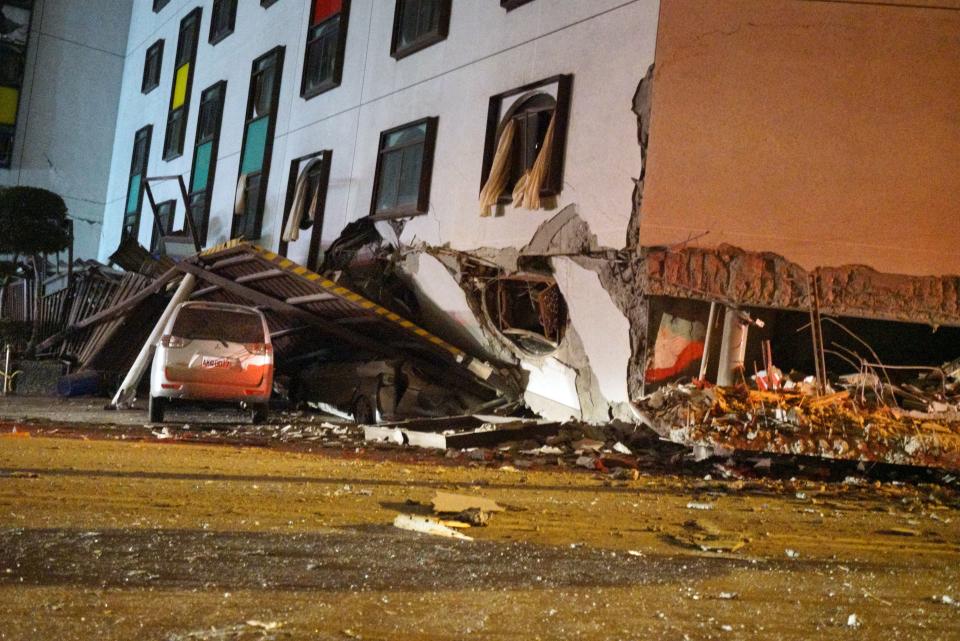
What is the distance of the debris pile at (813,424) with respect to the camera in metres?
8.57

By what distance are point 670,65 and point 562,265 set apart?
9.68 ft

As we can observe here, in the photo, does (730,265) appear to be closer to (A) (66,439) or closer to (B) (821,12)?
(B) (821,12)

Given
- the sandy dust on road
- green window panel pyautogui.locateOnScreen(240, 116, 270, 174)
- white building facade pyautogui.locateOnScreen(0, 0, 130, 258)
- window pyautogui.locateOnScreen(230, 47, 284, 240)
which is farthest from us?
white building facade pyautogui.locateOnScreen(0, 0, 130, 258)

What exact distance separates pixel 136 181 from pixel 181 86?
15.2 feet

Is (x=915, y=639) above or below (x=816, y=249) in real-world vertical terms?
below

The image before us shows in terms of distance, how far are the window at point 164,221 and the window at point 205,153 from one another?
129 cm

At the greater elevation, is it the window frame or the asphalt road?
the window frame

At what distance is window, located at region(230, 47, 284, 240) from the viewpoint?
2030cm

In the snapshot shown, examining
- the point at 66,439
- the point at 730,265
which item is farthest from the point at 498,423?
the point at 66,439

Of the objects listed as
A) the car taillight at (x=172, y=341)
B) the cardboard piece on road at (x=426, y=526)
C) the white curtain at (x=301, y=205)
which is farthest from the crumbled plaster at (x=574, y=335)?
the white curtain at (x=301, y=205)

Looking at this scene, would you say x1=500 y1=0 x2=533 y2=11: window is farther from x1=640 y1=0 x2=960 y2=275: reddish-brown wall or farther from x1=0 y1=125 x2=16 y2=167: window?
x1=0 y1=125 x2=16 y2=167: window

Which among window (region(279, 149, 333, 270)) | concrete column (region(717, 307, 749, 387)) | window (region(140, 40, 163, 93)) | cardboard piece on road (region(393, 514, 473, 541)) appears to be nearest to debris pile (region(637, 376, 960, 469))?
concrete column (region(717, 307, 749, 387))

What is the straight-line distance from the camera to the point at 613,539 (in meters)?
5.62

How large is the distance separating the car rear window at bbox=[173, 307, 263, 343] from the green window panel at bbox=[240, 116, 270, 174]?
29.4 feet
